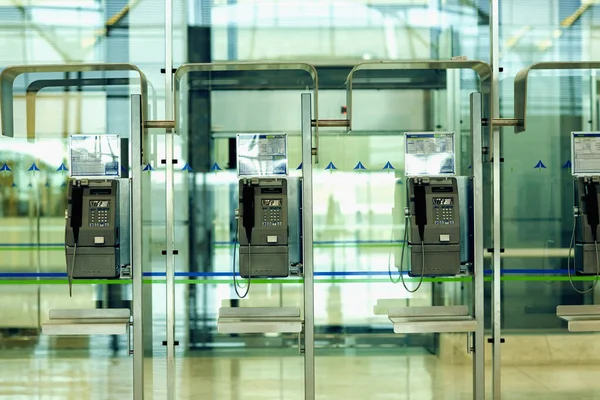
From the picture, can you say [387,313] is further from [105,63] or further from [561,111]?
[105,63]

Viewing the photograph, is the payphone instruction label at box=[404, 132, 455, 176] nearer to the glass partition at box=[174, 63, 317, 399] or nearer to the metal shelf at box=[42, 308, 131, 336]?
the glass partition at box=[174, 63, 317, 399]

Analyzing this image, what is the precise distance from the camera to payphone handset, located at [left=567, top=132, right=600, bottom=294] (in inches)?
205

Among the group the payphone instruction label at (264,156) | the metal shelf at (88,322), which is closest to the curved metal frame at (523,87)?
the payphone instruction label at (264,156)

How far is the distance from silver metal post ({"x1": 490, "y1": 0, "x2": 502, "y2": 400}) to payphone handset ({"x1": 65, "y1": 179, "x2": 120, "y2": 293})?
8.71 ft

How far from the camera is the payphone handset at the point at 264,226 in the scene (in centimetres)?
507

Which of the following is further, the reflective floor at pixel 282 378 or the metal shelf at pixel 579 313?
the reflective floor at pixel 282 378

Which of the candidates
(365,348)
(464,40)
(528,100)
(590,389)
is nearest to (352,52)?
(464,40)

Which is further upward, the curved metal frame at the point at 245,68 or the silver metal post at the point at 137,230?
the curved metal frame at the point at 245,68

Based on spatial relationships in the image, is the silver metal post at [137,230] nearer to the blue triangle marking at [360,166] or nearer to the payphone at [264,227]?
the payphone at [264,227]

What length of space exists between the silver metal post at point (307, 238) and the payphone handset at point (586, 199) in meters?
1.89

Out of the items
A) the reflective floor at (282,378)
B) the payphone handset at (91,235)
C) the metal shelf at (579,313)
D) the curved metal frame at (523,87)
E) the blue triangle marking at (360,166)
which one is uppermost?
the curved metal frame at (523,87)

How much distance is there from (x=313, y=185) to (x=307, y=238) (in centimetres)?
82

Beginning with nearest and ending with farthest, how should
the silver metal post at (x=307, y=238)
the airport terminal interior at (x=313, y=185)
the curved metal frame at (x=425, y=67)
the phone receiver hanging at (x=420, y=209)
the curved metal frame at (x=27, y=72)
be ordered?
the silver metal post at (x=307, y=238) < the phone receiver hanging at (x=420, y=209) < the curved metal frame at (x=425, y=67) < the curved metal frame at (x=27, y=72) < the airport terminal interior at (x=313, y=185)

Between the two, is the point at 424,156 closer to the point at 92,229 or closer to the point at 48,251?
the point at 92,229
